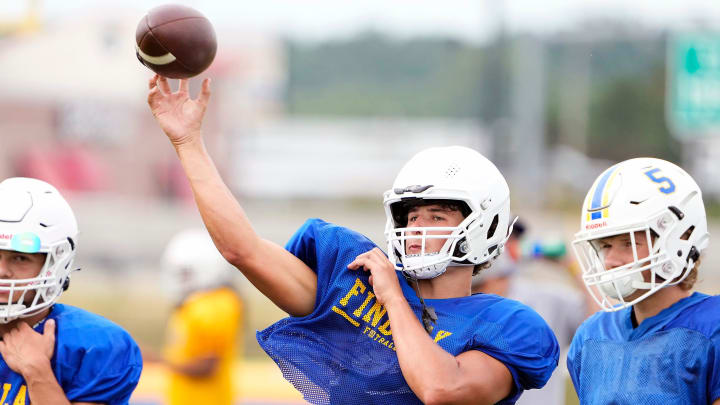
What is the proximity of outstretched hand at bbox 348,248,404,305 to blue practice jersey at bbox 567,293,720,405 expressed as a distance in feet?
2.10

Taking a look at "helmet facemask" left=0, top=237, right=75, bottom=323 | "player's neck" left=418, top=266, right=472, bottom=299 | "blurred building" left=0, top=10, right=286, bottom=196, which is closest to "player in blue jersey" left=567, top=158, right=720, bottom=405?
"player's neck" left=418, top=266, right=472, bottom=299

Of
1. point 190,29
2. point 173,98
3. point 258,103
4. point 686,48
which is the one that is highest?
point 190,29

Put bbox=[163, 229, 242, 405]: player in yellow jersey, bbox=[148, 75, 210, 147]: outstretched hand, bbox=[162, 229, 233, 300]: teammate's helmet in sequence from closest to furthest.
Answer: bbox=[148, 75, 210, 147]: outstretched hand < bbox=[163, 229, 242, 405]: player in yellow jersey < bbox=[162, 229, 233, 300]: teammate's helmet

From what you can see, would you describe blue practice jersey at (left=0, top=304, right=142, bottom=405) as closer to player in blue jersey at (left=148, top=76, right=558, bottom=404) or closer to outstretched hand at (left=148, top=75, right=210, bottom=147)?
player in blue jersey at (left=148, top=76, right=558, bottom=404)

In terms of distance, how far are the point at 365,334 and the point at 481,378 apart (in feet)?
1.16

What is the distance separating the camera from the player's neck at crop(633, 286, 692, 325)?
282 centimetres

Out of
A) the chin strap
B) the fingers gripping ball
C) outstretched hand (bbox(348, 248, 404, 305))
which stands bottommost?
the chin strap

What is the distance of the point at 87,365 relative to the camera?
9.48 ft

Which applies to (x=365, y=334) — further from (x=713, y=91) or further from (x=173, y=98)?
(x=713, y=91)

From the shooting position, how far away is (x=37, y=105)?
75.4 ft

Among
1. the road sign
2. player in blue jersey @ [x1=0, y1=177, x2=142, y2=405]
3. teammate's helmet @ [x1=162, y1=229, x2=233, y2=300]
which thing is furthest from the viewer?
the road sign

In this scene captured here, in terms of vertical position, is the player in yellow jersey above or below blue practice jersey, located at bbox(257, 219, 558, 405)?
below

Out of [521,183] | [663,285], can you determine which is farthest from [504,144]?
[663,285]

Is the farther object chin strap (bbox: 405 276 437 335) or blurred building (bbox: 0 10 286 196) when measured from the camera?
blurred building (bbox: 0 10 286 196)
